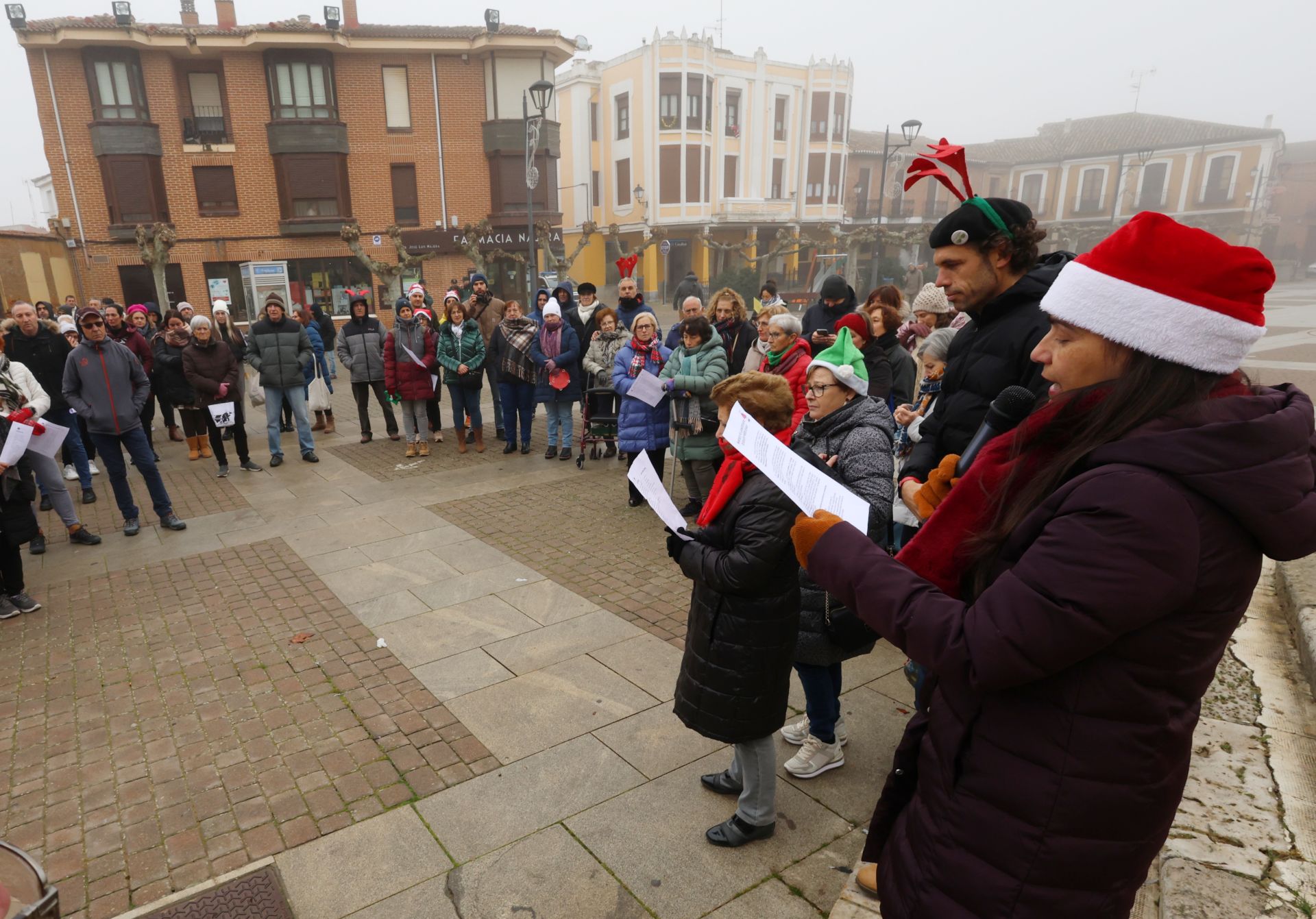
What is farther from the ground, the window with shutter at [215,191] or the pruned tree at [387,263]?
the window with shutter at [215,191]

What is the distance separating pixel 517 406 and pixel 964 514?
8419mm

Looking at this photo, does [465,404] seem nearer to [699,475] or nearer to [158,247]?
[699,475]

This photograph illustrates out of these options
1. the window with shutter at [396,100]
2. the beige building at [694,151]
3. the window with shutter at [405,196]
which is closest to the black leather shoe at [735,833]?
the window with shutter at [405,196]

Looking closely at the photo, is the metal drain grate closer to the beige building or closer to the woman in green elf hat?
the woman in green elf hat

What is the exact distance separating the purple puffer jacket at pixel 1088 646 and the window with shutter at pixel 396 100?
31571 millimetres

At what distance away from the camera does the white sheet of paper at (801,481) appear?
1.76 m

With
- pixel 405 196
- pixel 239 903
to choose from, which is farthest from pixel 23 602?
pixel 405 196

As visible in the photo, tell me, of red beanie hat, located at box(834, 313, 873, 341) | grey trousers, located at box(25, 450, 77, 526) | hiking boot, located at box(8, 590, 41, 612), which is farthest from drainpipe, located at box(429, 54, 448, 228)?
red beanie hat, located at box(834, 313, 873, 341)

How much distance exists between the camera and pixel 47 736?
3969 mm

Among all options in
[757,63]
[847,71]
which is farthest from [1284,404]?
[847,71]

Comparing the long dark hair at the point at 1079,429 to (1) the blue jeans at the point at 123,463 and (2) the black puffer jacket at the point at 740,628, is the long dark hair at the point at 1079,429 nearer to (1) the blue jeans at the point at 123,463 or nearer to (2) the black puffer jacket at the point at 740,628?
(2) the black puffer jacket at the point at 740,628

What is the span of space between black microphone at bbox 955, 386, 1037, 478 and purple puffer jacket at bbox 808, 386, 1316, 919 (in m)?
0.40

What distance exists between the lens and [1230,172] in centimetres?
5303

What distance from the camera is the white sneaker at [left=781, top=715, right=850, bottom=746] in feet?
11.8
